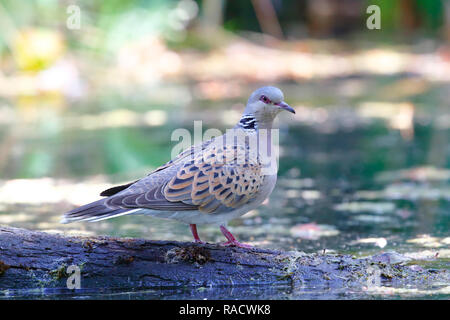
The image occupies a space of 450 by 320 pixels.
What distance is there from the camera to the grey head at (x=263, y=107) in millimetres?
5492

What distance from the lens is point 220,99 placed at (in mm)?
14352

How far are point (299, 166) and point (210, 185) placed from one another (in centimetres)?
461

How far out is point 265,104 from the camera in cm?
552

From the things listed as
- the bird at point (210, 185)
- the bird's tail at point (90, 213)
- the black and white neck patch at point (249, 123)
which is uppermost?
the black and white neck patch at point (249, 123)

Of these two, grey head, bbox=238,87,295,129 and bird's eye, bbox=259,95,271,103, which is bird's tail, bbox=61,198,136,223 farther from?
bird's eye, bbox=259,95,271,103

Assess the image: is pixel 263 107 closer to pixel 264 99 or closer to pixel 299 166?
pixel 264 99

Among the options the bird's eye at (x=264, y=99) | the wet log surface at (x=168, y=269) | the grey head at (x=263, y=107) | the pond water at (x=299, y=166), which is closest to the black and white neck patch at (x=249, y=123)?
the grey head at (x=263, y=107)

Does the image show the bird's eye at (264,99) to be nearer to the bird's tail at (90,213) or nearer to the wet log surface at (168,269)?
the wet log surface at (168,269)

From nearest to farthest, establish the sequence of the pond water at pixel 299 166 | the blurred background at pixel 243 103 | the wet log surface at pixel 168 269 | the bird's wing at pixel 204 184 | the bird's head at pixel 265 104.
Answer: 1. the wet log surface at pixel 168 269
2. the bird's wing at pixel 204 184
3. the bird's head at pixel 265 104
4. the pond water at pixel 299 166
5. the blurred background at pixel 243 103

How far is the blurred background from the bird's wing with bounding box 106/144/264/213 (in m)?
1.05

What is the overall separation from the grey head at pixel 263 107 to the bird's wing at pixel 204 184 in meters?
0.26

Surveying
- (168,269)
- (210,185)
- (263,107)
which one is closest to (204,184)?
(210,185)
